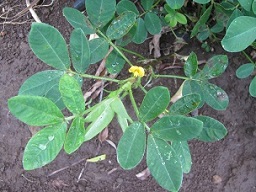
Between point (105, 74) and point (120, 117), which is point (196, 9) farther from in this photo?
point (120, 117)

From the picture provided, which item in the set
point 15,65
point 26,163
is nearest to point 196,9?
point 15,65

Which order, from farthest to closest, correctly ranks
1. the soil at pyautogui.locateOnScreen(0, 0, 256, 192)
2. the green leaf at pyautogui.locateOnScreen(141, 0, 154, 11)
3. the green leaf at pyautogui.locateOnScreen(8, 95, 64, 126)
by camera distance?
the soil at pyautogui.locateOnScreen(0, 0, 256, 192)
the green leaf at pyautogui.locateOnScreen(141, 0, 154, 11)
the green leaf at pyautogui.locateOnScreen(8, 95, 64, 126)

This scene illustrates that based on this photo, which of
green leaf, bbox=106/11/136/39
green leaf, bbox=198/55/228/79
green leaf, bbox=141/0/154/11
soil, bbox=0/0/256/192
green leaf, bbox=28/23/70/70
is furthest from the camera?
soil, bbox=0/0/256/192

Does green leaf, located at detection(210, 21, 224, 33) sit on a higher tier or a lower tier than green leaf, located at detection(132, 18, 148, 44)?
lower

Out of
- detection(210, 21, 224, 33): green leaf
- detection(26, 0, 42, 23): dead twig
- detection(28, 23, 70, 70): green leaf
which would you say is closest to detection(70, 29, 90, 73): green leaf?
detection(28, 23, 70, 70): green leaf

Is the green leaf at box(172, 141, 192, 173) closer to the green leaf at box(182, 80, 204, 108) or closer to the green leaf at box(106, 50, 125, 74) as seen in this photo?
the green leaf at box(182, 80, 204, 108)

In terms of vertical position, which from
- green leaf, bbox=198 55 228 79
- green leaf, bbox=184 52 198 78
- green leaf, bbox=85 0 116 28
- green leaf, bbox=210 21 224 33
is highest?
green leaf, bbox=85 0 116 28

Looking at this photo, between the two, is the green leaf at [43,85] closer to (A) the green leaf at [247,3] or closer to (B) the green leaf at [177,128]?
(B) the green leaf at [177,128]

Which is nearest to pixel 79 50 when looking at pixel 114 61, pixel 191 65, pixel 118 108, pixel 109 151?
pixel 118 108
